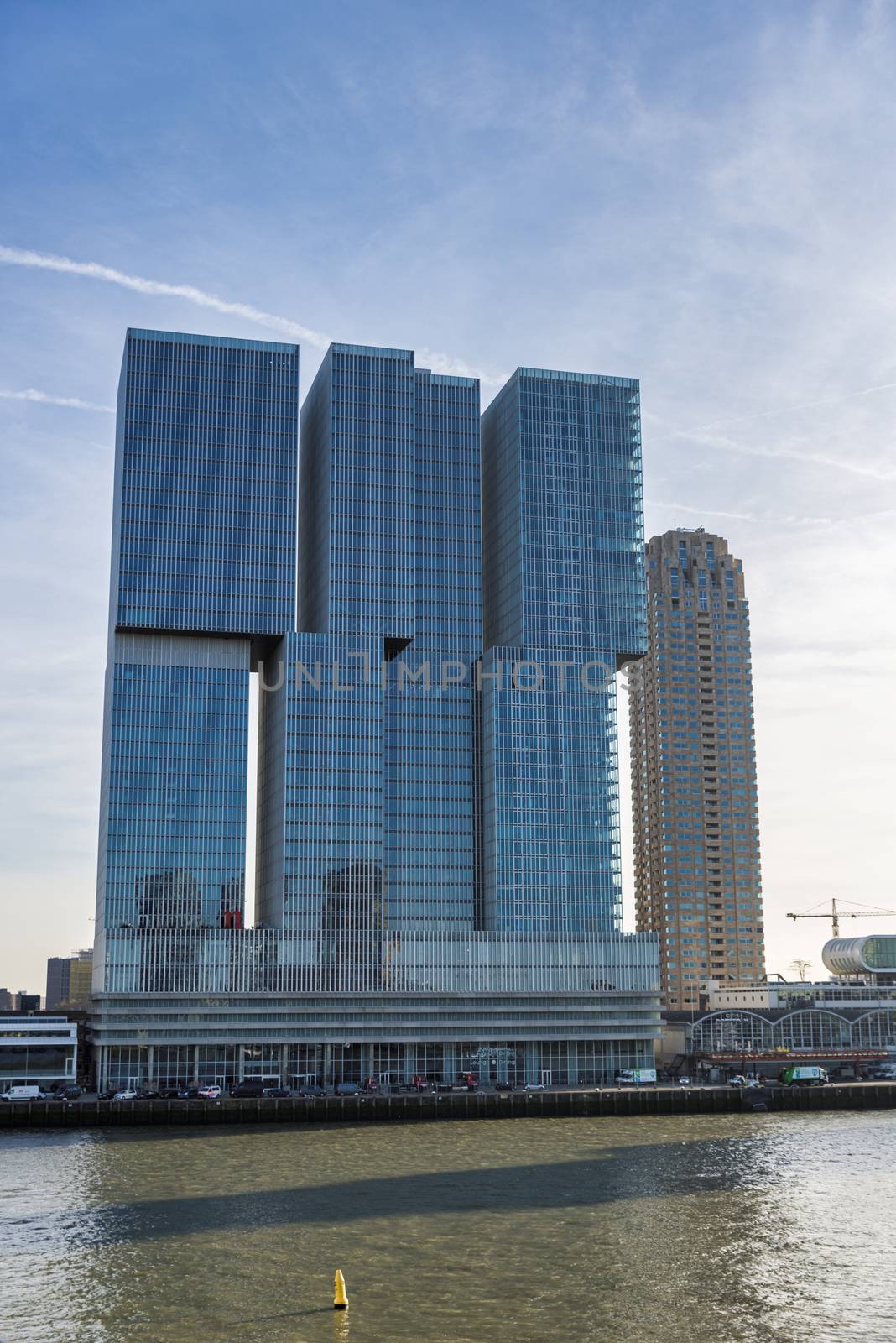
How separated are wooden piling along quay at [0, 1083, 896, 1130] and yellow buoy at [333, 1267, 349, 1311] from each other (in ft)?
314

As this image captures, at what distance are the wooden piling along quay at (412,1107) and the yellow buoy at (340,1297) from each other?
95.8 metres

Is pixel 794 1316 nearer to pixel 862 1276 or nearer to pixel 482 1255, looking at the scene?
pixel 862 1276

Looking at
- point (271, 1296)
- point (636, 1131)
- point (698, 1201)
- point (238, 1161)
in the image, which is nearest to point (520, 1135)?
point (636, 1131)

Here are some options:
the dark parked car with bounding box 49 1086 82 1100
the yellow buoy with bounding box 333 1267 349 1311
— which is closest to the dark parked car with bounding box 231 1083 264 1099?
the dark parked car with bounding box 49 1086 82 1100

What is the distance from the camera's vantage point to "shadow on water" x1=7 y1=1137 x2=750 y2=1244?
88438mm

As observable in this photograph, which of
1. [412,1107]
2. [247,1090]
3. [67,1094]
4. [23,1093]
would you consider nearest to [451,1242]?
[412,1107]

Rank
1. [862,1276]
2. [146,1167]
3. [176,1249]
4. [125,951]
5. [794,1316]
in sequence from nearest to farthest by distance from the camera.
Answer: [794,1316]
[862,1276]
[176,1249]
[146,1167]
[125,951]

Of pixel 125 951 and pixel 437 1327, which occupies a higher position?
pixel 125 951

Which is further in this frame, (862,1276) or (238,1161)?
(238,1161)

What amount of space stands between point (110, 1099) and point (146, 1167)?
203ft

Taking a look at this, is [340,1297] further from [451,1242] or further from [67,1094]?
[67,1094]

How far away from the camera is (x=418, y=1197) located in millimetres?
98125

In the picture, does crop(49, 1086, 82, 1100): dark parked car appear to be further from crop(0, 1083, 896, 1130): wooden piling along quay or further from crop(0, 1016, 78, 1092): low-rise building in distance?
crop(0, 1083, 896, 1130): wooden piling along quay

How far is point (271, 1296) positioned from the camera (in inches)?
2717
